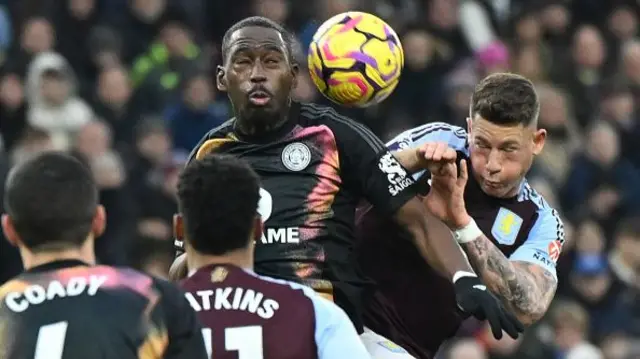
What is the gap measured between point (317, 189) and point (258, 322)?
1.53 m

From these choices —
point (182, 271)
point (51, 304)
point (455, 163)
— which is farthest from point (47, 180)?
point (455, 163)

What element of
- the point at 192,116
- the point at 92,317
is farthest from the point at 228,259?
the point at 192,116

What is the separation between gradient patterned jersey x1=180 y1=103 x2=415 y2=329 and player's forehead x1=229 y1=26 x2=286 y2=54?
354mm

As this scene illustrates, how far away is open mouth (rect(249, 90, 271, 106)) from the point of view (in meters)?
7.10

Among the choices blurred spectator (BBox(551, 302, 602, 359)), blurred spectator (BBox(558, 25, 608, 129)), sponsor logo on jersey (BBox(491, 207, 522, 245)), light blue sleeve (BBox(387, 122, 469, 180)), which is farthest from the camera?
blurred spectator (BBox(558, 25, 608, 129))

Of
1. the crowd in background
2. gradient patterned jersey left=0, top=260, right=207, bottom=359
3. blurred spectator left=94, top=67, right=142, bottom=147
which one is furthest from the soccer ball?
blurred spectator left=94, top=67, right=142, bottom=147

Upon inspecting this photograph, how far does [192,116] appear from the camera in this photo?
14281 mm

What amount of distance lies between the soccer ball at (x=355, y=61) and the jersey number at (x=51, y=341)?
239 centimetres

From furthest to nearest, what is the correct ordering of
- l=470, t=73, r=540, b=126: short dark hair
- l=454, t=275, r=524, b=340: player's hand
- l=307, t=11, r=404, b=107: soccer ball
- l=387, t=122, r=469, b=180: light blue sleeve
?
l=387, t=122, r=469, b=180: light blue sleeve → l=470, t=73, r=540, b=126: short dark hair → l=307, t=11, r=404, b=107: soccer ball → l=454, t=275, r=524, b=340: player's hand

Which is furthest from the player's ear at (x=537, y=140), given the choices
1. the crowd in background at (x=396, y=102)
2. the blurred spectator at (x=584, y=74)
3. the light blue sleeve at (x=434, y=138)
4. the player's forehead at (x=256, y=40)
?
the blurred spectator at (x=584, y=74)

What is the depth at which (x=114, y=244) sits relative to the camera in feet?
42.0

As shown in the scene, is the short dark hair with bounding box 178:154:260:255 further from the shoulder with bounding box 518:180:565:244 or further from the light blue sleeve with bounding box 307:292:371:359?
the shoulder with bounding box 518:180:565:244

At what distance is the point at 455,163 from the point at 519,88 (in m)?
0.63

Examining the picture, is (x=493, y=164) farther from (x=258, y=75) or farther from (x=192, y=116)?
(x=192, y=116)
